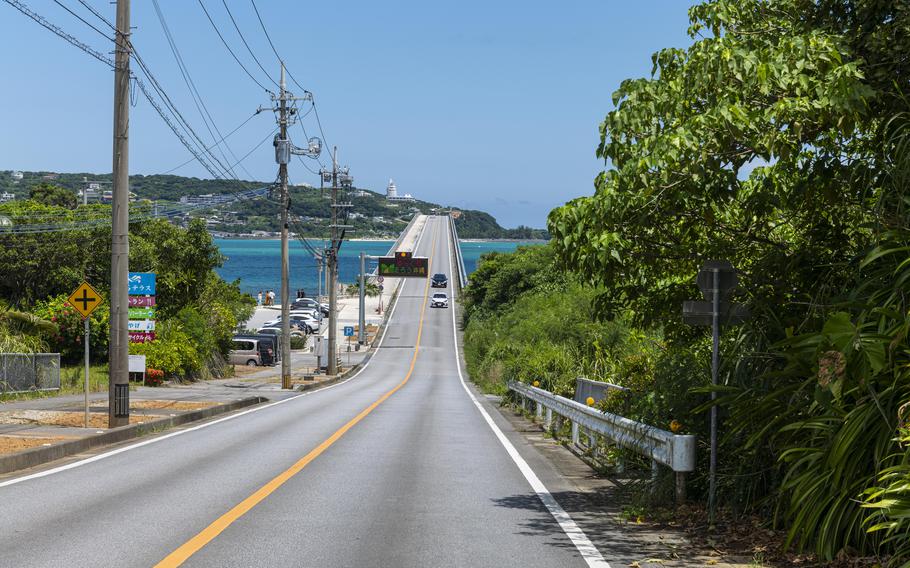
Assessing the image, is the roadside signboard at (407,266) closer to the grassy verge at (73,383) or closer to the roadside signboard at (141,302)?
the grassy verge at (73,383)

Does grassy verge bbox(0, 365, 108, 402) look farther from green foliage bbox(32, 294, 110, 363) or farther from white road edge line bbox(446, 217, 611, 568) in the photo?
white road edge line bbox(446, 217, 611, 568)

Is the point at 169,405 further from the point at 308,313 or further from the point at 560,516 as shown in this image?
the point at 308,313

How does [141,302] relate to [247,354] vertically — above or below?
above

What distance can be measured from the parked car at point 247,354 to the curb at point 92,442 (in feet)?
112

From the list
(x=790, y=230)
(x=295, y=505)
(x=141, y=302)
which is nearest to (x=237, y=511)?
(x=295, y=505)

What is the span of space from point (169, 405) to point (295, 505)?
17940 mm

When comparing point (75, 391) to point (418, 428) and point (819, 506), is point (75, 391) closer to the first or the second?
point (418, 428)

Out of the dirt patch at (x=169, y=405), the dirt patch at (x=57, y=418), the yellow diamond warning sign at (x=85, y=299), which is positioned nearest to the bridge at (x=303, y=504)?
the dirt patch at (x=57, y=418)

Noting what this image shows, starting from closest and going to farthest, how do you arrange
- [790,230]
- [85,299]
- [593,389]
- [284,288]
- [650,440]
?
[650,440]
[790,230]
[593,389]
[85,299]
[284,288]

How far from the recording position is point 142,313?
105 ft

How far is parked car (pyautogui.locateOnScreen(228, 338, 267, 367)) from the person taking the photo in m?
59.3

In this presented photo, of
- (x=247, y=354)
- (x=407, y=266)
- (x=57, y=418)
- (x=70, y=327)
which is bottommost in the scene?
(x=57, y=418)

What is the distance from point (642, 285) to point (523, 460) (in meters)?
3.79

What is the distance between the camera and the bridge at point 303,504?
7.66m
